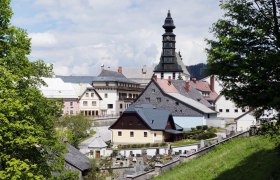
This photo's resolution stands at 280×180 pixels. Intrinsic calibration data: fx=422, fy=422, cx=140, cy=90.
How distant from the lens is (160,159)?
Answer: 47.8 metres

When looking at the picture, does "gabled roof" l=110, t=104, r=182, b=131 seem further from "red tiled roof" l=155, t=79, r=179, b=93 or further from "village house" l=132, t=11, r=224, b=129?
"red tiled roof" l=155, t=79, r=179, b=93

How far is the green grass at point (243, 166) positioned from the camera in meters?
21.6

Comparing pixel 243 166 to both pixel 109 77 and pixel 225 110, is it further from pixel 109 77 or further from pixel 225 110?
pixel 109 77

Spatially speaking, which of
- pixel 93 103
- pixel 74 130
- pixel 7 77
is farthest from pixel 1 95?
pixel 93 103

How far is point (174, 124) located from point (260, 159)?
4725 cm

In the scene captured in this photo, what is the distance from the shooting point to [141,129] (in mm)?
65562

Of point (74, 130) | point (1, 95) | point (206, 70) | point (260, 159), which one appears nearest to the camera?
point (1, 95)

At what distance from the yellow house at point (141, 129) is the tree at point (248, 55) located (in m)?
47.6

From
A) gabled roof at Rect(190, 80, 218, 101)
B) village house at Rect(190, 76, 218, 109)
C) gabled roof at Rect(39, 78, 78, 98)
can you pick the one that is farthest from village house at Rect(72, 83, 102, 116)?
gabled roof at Rect(190, 80, 218, 101)

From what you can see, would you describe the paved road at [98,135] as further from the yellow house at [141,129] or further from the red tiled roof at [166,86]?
the red tiled roof at [166,86]

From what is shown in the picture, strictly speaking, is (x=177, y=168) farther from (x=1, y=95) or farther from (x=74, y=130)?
(x=74, y=130)

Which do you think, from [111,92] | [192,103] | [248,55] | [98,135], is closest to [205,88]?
[111,92]

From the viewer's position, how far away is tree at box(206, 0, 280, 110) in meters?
16.6

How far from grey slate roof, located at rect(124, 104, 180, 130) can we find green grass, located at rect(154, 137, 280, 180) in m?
34.9
